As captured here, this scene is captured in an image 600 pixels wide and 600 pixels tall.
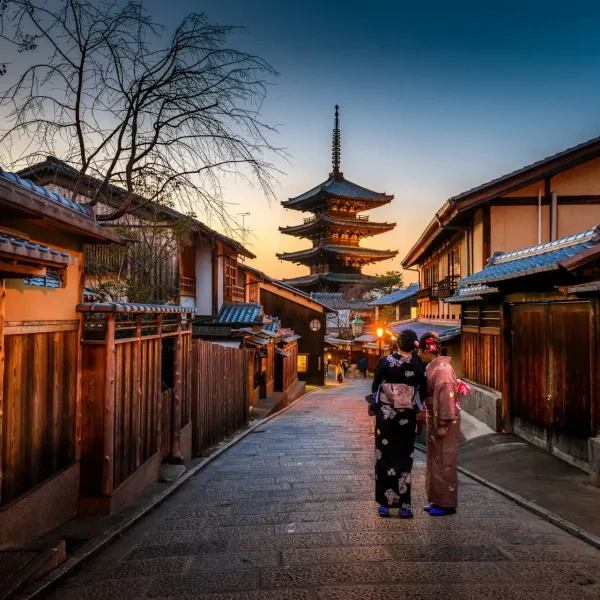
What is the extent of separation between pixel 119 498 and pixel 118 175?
15.2 feet

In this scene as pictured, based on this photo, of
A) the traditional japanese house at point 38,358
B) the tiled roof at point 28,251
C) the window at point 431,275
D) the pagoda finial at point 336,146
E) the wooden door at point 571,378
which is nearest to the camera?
the tiled roof at point 28,251

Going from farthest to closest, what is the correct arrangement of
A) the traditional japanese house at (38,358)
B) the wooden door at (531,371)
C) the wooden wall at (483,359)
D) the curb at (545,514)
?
the wooden wall at (483,359) < the wooden door at (531,371) < the curb at (545,514) < the traditional japanese house at (38,358)

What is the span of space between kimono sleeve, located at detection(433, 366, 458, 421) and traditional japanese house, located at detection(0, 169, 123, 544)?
346 cm

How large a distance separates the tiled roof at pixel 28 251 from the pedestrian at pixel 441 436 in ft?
11.0

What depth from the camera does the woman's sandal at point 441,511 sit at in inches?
184

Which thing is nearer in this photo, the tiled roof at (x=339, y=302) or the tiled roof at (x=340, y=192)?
the tiled roof at (x=340, y=192)

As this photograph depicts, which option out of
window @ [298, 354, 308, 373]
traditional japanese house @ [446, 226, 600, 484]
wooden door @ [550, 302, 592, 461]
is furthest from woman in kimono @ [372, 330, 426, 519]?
window @ [298, 354, 308, 373]

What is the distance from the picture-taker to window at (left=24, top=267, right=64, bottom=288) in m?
4.18

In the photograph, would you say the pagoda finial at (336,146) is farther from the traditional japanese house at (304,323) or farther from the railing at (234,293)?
the railing at (234,293)

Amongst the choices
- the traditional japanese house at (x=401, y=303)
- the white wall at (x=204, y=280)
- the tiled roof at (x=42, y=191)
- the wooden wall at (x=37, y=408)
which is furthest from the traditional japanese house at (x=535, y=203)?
the traditional japanese house at (x=401, y=303)

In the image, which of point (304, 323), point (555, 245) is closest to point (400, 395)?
point (555, 245)

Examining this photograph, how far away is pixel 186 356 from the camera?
7.75 metres

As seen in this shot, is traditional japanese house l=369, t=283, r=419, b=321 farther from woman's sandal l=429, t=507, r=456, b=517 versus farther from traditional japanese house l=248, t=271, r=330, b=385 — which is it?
woman's sandal l=429, t=507, r=456, b=517

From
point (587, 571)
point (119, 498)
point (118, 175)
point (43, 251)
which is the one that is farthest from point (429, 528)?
point (118, 175)
